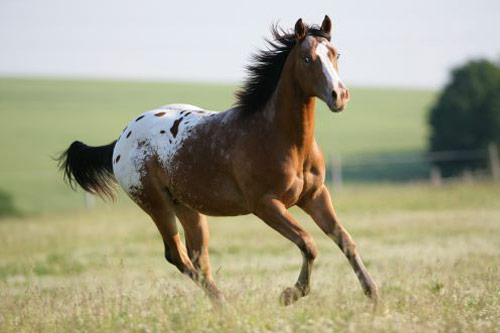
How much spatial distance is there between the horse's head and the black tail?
309 cm

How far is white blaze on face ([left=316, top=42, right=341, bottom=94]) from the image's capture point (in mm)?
6098

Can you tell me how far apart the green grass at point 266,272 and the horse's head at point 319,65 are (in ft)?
5.23

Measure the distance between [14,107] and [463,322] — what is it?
5516 cm

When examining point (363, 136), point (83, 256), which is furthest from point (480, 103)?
point (83, 256)

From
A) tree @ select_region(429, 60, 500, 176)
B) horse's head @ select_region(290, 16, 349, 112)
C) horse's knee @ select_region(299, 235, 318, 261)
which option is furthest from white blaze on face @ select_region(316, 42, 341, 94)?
tree @ select_region(429, 60, 500, 176)

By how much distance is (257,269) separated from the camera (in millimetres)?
10656

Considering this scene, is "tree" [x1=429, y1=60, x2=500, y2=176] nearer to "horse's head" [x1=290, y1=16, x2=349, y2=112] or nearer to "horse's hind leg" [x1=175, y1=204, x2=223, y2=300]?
"horse's hind leg" [x1=175, y1=204, x2=223, y2=300]

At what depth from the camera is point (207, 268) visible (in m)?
7.65

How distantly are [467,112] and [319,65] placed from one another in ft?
119

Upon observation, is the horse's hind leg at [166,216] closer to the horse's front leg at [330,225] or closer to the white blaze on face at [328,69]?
the horse's front leg at [330,225]

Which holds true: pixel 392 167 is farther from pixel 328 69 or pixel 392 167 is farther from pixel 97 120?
pixel 328 69

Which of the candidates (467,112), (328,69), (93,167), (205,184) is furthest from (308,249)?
(467,112)

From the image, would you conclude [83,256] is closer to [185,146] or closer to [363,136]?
[185,146]

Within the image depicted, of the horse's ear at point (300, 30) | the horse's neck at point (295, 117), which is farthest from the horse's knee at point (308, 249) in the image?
the horse's ear at point (300, 30)
